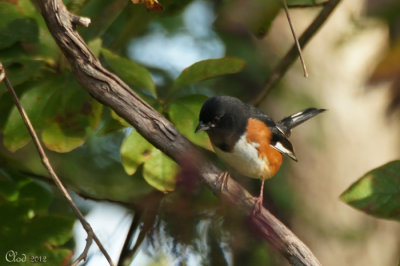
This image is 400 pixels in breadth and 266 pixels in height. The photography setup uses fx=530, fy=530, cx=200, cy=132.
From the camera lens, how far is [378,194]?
5.35 ft

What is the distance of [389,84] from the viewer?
1.70ft

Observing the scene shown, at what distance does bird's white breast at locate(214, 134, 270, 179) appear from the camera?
2.69 metres

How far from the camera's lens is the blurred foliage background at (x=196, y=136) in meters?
1.65

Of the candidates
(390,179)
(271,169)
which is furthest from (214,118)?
(390,179)

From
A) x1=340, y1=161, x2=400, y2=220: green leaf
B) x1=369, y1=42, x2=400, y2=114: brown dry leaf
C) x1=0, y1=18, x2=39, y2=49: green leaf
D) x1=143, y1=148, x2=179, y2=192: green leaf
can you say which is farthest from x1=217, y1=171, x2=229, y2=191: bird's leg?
x1=369, y1=42, x2=400, y2=114: brown dry leaf

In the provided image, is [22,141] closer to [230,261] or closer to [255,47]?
[230,261]

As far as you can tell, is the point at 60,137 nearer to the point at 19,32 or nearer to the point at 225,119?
the point at 19,32

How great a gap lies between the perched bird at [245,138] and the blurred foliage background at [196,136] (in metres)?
0.21

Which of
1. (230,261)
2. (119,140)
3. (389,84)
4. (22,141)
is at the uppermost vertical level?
(389,84)

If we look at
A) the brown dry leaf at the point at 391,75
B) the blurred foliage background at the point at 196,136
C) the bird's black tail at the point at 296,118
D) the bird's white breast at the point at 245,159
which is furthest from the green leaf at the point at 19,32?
the brown dry leaf at the point at 391,75

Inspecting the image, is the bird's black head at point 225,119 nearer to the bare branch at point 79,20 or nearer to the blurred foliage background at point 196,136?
the blurred foliage background at point 196,136

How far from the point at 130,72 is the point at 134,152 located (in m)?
0.33

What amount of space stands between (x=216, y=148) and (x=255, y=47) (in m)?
1.71
